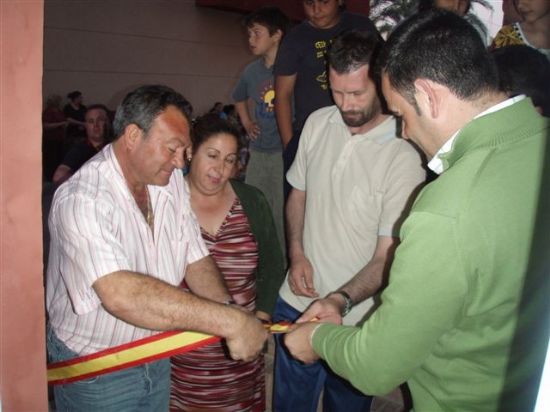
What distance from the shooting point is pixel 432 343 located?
1.43m

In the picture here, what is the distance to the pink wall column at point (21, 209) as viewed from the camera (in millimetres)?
961

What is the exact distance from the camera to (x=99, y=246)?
5.95 feet

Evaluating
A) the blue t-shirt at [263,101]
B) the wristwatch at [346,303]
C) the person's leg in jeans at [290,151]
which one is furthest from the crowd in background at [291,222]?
the blue t-shirt at [263,101]

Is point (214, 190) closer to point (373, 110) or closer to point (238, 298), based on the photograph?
point (238, 298)

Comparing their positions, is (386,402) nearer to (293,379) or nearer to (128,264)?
(293,379)

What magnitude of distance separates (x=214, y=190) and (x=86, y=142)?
330 centimetres

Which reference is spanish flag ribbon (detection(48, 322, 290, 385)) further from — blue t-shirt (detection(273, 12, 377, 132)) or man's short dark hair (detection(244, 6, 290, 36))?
man's short dark hair (detection(244, 6, 290, 36))

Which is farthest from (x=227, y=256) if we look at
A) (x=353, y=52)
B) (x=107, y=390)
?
(x=353, y=52)

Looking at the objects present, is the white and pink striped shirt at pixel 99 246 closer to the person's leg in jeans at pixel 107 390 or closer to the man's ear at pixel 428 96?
the person's leg in jeans at pixel 107 390

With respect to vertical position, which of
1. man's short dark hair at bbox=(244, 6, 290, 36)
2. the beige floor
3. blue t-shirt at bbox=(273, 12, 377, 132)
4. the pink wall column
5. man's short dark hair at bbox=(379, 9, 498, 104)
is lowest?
the beige floor

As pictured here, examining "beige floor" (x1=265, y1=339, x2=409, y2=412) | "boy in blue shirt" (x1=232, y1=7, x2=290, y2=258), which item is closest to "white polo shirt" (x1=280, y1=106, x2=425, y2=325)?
"beige floor" (x1=265, y1=339, x2=409, y2=412)

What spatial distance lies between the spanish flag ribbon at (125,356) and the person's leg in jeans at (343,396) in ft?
3.07

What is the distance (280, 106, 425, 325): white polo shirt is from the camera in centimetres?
244

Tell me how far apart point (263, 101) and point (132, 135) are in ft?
9.74
